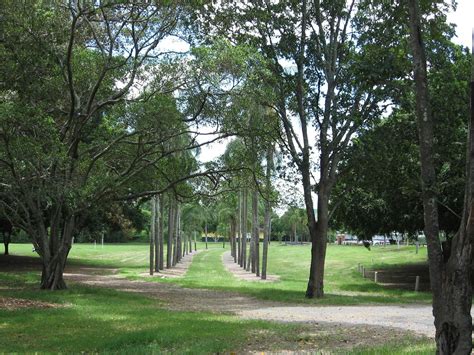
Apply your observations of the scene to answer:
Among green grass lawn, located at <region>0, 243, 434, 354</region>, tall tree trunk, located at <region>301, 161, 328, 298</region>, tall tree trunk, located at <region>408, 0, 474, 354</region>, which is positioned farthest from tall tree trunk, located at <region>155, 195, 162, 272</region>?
tall tree trunk, located at <region>408, 0, 474, 354</region>

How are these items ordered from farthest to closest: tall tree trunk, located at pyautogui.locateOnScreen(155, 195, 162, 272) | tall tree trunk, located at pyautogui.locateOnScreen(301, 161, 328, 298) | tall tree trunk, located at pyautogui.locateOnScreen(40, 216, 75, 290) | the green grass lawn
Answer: tall tree trunk, located at pyautogui.locateOnScreen(155, 195, 162, 272) → tall tree trunk, located at pyautogui.locateOnScreen(301, 161, 328, 298) → tall tree trunk, located at pyautogui.locateOnScreen(40, 216, 75, 290) → the green grass lawn

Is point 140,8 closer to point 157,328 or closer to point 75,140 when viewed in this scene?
point 75,140

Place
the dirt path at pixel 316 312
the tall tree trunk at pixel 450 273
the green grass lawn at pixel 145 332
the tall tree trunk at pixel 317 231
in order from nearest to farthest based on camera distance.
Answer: the tall tree trunk at pixel 450 273 → the green grass lawn at pixel 145 332 → the dirt path at pixel 316 312 → the tall tree trunk at pixel 317 231

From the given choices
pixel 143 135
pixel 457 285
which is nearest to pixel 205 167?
pixel 143 135

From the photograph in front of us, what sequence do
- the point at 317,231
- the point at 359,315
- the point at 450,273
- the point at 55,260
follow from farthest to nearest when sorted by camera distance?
the point at 317,231
the point at 55,260
the point at 359,315
the point at 450,273

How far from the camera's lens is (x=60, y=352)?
28.2 ft

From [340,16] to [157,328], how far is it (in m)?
15.2

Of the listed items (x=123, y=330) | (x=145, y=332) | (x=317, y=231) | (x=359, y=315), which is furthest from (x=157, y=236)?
(x=145, y=332)

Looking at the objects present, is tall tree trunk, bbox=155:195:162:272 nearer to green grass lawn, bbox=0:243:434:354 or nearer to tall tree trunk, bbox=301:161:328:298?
tall tree trunk, bbox=301:161:328:298

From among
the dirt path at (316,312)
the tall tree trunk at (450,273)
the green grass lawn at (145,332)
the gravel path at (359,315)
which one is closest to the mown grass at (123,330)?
the green grass lawn at (145,332)

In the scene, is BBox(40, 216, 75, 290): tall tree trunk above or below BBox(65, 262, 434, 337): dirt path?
above

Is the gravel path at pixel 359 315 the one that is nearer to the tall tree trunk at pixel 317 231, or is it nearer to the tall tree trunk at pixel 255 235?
the tall tree trunk at pixel 317 231

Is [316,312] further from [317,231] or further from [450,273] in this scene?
[450,273]

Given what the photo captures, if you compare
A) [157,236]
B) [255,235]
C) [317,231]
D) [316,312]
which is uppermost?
[317,231]
